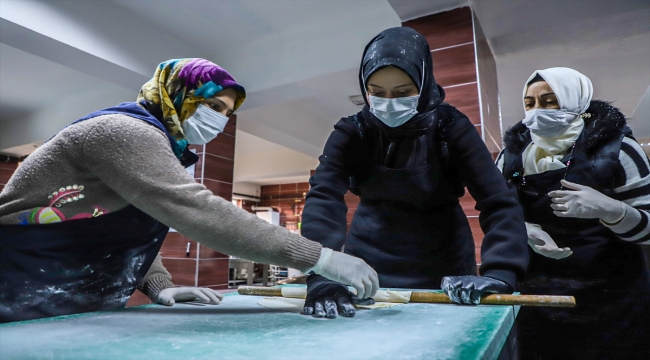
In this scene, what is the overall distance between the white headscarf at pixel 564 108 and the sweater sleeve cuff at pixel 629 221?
0.91 feet

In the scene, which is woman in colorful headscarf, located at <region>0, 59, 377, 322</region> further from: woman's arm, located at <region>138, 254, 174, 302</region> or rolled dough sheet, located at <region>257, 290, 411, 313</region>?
woman's arm, located at <region>138, 254, 174, 302</region>

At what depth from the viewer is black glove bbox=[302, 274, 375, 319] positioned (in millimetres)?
883

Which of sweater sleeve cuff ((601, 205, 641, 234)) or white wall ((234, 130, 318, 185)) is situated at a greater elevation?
white wall ((234, 130, 318, 185))

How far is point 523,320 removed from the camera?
4.89ft

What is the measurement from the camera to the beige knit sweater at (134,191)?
81cm

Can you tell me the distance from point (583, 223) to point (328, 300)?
1.12 m

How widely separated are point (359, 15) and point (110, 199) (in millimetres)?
3323

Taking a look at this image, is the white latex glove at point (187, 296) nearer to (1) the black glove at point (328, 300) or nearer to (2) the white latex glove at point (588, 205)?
(1) the black glove at point (328, 300)

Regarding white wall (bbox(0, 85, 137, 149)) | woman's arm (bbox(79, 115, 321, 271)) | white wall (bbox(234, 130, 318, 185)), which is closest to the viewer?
woman's arm (bbox(79, 115, 321, 271))

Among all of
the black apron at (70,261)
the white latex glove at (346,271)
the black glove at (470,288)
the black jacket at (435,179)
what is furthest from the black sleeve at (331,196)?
the black apron at (70,261)

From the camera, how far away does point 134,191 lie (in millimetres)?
822

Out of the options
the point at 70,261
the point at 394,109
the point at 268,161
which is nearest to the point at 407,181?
the point at 394,109

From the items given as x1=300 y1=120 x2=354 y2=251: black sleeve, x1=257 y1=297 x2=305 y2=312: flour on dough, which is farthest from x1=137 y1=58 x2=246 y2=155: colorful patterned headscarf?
x1=257 y1=297 x2=305 y2=312: flour on dough

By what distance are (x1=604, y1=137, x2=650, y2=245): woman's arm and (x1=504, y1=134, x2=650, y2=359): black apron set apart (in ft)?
0.13
